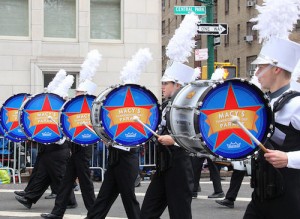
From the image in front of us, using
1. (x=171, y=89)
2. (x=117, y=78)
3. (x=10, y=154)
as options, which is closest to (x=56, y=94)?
(x=171, y=89)

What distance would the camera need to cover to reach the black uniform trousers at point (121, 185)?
738cm

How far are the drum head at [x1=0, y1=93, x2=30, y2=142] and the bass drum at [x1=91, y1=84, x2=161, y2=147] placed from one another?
189 inches

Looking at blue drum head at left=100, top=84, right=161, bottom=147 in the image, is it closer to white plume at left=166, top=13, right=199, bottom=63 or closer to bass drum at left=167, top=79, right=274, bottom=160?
white plume at left=166, top=13, right=199, bottom=63

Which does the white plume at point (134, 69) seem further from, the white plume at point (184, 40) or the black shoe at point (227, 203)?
the black shoe at point (227, 203)

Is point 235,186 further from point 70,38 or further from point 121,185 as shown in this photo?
point 70,38

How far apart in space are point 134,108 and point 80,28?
1310 centimetres

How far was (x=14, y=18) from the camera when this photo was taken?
765 inches

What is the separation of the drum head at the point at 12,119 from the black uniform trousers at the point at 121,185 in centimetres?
429

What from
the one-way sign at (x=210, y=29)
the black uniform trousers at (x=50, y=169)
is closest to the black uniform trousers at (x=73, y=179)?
the black uniform trousers at (x=50, y=169)

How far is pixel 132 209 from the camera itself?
7.46m

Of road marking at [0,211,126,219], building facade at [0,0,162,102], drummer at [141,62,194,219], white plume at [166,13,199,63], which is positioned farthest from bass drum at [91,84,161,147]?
building facade at [0,0,162,102]

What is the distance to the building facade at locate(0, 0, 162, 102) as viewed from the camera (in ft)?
63.3

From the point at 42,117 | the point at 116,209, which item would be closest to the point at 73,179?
the point at 116,209

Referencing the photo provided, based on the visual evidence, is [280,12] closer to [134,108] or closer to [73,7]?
[134,108]
